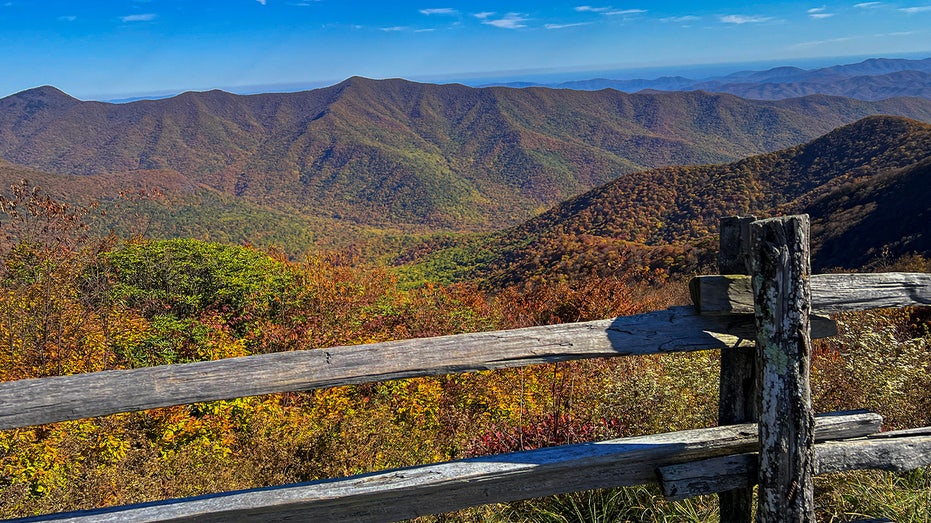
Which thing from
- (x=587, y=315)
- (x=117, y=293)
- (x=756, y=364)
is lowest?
(x=587, y=315)

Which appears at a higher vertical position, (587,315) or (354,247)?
(587,315)

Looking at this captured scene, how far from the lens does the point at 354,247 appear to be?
75.6 meters

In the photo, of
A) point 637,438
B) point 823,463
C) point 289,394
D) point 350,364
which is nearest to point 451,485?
point 350,364

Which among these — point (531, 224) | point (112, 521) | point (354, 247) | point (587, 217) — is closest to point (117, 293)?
point (112, 521)

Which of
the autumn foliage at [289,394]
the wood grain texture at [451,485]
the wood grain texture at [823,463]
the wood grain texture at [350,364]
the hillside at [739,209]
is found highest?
the wood grain texture at [350,364]

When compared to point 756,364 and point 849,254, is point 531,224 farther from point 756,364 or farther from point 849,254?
point 756,364

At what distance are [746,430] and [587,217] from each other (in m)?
54.3

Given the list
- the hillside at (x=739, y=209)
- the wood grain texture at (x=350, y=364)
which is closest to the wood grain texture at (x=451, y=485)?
the wood grain texture at (x=350, y=364)

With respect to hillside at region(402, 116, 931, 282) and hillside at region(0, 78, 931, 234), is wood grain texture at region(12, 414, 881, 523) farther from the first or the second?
hillside at region(0, 78, 931, 234)

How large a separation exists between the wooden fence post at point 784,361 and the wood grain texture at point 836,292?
8cm

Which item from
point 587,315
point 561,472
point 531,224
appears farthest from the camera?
point 531,224

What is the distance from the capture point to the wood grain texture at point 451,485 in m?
2.09

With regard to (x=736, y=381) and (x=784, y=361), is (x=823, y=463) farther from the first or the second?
(x=784, y=361)

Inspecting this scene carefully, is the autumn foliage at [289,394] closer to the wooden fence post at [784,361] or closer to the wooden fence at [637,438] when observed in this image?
the wooden fence at [637,438]
